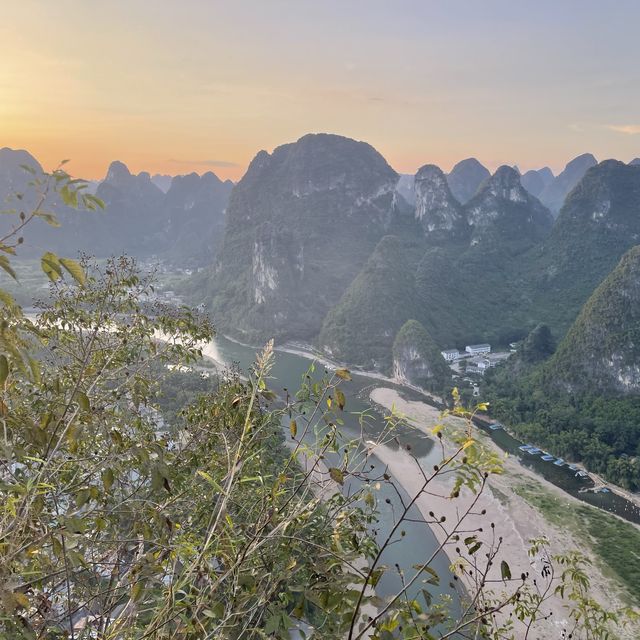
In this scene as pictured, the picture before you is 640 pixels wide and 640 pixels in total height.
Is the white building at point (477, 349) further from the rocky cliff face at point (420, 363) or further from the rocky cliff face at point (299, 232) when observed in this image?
the rocky cliff face at point (299, 232)

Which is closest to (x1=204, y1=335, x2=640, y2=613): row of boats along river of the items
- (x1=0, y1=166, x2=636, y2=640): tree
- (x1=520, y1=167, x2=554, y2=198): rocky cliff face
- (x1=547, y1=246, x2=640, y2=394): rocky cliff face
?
(x1=0, y1=166, x2=636, y2=640): tree

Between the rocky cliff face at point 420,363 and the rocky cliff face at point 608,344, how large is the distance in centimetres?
858

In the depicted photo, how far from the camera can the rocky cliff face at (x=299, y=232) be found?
64.4 meters

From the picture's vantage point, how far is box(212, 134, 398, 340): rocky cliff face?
64375 mm

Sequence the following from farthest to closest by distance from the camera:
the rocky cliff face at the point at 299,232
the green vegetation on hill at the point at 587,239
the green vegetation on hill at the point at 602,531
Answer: the rocky cliff face at the point at 299,232, the green vegetation on hill at the point at 587,239, the green vegetation on hill at the point at 602,531

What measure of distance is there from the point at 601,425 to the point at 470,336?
24.7 metres

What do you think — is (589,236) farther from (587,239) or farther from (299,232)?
(299,232)

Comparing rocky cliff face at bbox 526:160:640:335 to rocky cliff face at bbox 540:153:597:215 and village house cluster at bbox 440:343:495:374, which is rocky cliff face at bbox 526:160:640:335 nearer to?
village house cluster at bbox 440:343:495:374

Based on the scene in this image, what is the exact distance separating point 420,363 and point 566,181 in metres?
141

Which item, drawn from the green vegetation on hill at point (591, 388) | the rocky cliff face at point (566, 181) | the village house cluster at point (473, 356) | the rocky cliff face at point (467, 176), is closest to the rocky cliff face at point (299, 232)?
the village house cluster at point (473, 356)

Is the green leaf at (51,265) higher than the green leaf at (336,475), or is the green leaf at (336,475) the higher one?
the green leaf at (51,265)

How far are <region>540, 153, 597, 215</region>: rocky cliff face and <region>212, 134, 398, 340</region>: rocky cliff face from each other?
291 ft

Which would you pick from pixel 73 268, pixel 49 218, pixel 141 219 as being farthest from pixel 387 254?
pixel 141 219

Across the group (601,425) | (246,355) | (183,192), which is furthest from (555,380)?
(183,192)
